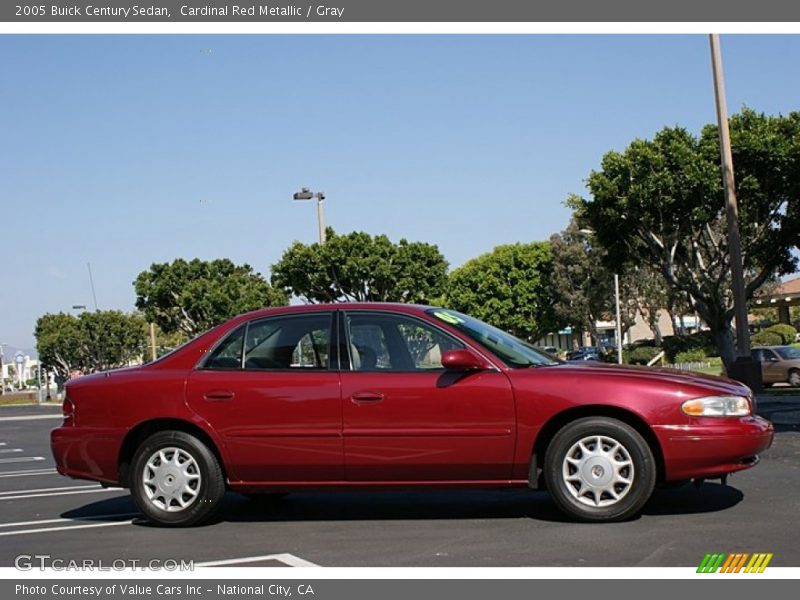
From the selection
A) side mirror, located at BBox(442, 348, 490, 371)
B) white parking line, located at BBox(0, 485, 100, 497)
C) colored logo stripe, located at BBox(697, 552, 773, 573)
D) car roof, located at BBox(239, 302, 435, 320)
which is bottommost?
colored logo stripe, located at BBox(697, 552, 773, 573)

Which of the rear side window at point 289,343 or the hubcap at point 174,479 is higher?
the rear side window at point 289,343

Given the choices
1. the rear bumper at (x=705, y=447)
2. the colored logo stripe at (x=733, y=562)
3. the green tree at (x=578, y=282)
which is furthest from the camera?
the green tree at (x=578, y=282)

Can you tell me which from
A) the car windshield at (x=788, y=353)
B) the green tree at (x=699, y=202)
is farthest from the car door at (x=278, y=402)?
the car windshield at (x=788, y=353)

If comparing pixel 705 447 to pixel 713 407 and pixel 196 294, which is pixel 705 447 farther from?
pixel 196 294

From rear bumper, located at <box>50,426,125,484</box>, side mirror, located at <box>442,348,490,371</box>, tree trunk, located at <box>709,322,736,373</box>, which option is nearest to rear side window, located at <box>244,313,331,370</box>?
side mirror, located at <box>442,348,490,371</box>

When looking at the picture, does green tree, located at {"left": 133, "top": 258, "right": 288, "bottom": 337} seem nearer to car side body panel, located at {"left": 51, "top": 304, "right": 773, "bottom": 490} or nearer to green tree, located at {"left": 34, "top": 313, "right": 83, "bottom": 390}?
green tree, located at {"left": 34, "top": 313, "right": 83, "bottom": 390}

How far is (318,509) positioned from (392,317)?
5.90 ft

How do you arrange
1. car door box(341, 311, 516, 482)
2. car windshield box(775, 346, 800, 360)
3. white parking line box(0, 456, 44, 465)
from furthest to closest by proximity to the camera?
car windshield box(775, 346, 800, 360) → white parking line box(0, 456, 44, 465) → car door box(341, 311, 516, 482)

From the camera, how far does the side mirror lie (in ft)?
21.6

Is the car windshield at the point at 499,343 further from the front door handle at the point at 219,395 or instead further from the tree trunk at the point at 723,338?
the tree trunk at the point at 723,338

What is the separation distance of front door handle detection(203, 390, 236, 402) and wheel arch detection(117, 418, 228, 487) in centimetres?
23

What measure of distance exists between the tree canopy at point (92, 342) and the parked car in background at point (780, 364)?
5542 centimetres

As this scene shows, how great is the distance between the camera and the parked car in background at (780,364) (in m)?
30.0

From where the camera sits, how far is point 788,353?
3039 cm
